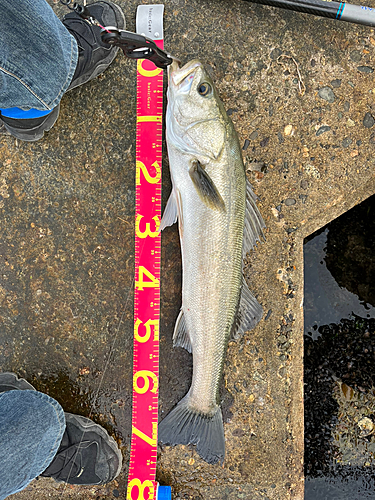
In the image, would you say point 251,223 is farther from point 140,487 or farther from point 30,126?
point 140,487

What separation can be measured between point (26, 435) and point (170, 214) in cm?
182

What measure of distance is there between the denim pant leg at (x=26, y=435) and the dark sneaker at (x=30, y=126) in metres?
1.93

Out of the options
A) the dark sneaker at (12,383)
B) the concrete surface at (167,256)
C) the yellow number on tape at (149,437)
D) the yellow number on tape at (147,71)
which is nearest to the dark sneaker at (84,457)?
the concrete surface at (167,256)

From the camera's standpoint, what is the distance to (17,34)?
1.97 meters

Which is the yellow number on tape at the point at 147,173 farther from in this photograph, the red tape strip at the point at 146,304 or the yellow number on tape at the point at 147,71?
the yellow number on tape at the point at 147,71

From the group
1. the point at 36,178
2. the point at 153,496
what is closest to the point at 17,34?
the point at 36,178

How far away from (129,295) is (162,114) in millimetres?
1447

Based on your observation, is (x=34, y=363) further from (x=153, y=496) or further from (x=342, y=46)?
(x=342, y=46)

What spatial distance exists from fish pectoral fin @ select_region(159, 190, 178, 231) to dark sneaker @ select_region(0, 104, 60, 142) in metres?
1.11

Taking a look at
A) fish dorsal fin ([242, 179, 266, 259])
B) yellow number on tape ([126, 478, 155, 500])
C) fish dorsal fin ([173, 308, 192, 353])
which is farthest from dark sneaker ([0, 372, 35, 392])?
fish dorsal fin ([242, 179, 266, 259])

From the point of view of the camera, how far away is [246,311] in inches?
98.7

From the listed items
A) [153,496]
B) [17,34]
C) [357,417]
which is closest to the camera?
[17,34]

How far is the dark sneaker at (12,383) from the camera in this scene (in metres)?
2.67

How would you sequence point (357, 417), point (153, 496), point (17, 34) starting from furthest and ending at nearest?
point (357, 417), point (153, 496), point (17, 34)
